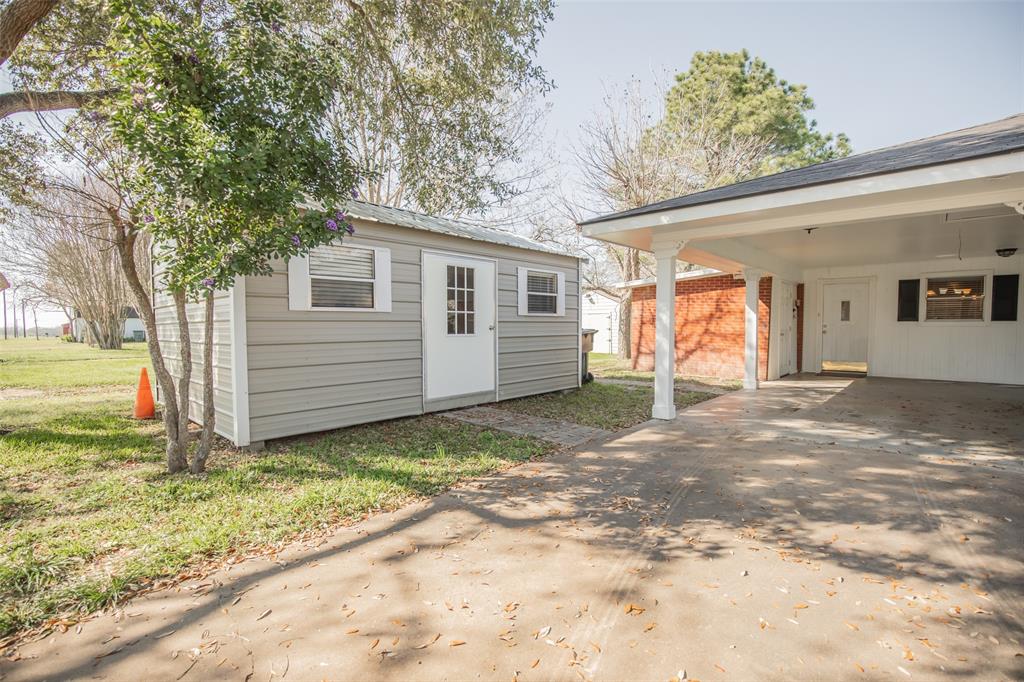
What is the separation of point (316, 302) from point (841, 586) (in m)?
4.97

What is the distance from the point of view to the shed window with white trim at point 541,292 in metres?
7.65

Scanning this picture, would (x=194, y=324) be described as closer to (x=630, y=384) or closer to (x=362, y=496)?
(x=362, y=496)

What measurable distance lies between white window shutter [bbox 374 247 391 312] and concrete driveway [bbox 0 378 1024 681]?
2704 mm

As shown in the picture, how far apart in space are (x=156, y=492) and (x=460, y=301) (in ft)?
13.3

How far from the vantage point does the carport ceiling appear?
19.8 feet

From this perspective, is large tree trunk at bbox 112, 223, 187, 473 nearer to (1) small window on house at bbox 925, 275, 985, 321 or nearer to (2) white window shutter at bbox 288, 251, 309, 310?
(2) white window shutter at bbox 288, 251, 309, 310

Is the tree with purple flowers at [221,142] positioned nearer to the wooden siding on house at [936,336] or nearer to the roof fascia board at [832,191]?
the roof fascia board at [832,191]

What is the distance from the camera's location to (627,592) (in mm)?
2371

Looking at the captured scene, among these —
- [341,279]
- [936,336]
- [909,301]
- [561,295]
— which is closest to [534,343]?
[561,295]

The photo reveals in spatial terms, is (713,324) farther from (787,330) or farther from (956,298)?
(956,298)

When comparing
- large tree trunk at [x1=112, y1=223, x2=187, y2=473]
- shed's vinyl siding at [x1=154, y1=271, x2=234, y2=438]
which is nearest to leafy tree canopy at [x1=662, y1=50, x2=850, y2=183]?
shed's vinyl siding at [x1=154, y1=271, x2=234, y2=438]

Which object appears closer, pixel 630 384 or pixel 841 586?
pixel 841 586

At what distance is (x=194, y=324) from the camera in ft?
18.4

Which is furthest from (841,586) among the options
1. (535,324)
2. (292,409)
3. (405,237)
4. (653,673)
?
(535,324)
